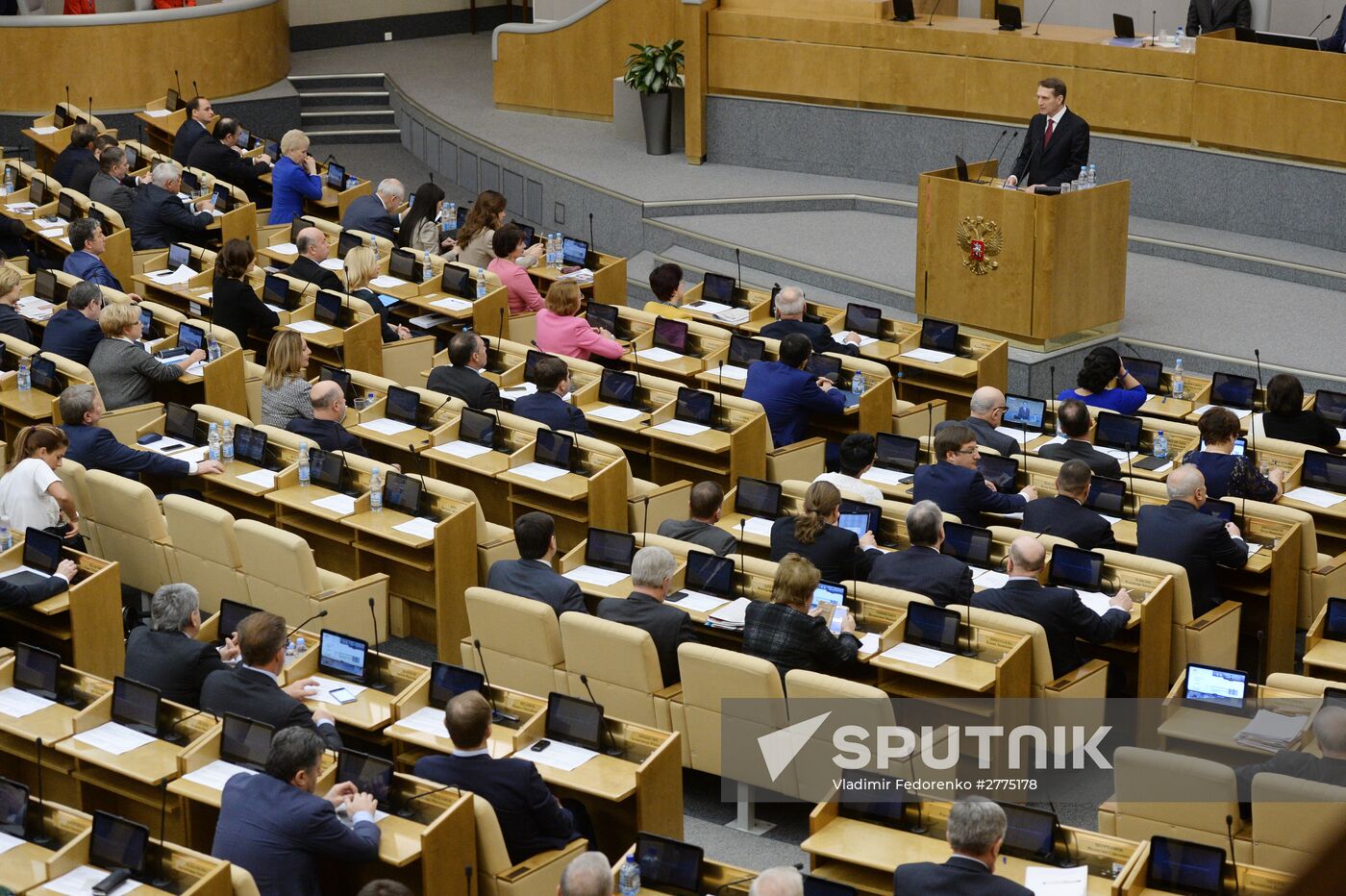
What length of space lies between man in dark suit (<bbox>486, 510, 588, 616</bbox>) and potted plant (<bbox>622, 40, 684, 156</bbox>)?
9181 millimetres

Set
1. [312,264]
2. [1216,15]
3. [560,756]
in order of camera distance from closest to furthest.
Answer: [560,756], [312,264], [1216,15]

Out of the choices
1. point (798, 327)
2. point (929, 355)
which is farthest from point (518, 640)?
point (929, 355)

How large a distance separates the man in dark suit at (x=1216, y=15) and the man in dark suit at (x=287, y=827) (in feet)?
36.0

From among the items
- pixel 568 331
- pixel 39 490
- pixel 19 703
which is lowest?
pixel 19 703

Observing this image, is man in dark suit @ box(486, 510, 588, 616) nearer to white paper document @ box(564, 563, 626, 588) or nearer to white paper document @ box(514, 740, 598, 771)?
white paper document @ box(564, 563, 626, 588)

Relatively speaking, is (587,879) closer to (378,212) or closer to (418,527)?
(418,527)

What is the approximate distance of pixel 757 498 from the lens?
295 inches

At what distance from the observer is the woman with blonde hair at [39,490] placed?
6.96 m

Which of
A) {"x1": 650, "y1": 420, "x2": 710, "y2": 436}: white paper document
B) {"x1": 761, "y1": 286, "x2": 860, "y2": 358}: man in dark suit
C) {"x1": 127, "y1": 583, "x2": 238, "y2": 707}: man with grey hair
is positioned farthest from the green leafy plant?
{"x1": 127, "y1": 583, "x2": 238, "y2": 707}: man with grey hair

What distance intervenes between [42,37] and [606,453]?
11.1 meters

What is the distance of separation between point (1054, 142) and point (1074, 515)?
4081mm

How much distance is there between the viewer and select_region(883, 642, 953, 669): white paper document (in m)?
5.85

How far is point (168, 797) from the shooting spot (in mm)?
5289

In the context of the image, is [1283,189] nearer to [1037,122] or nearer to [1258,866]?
[1037,122]
